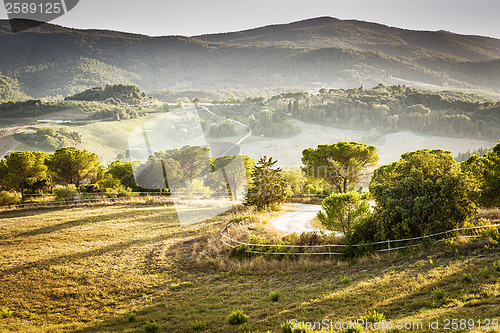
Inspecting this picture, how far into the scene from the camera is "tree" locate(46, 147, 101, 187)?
46772 millimetres

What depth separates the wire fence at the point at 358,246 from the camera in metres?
14.3

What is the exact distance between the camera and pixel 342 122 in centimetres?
18588

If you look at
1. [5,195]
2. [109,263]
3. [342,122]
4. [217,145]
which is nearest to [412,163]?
[109,263]

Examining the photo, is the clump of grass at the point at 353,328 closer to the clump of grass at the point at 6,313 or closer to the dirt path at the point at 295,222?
the clump of grass at the point at 6,313

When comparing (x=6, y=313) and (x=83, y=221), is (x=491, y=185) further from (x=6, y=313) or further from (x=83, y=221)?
(x=83, y=221)

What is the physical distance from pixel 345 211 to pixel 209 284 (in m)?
7.57

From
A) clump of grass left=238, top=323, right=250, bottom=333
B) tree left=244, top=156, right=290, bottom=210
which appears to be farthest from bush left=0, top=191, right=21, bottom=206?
clump of grass left=238, top=323, right=250, bottom=333

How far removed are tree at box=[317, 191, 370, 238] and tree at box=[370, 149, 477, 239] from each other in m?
1.19

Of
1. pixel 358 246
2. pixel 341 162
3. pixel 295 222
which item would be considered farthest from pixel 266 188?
pixel 341 162

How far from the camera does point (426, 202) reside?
583 inches

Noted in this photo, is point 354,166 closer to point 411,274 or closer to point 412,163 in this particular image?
point 412,163

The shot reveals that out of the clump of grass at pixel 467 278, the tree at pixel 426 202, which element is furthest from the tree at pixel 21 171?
the clump of grass at pixel 467 278

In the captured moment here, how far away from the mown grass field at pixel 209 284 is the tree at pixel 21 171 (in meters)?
21.2

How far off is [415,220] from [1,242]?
22.9m
